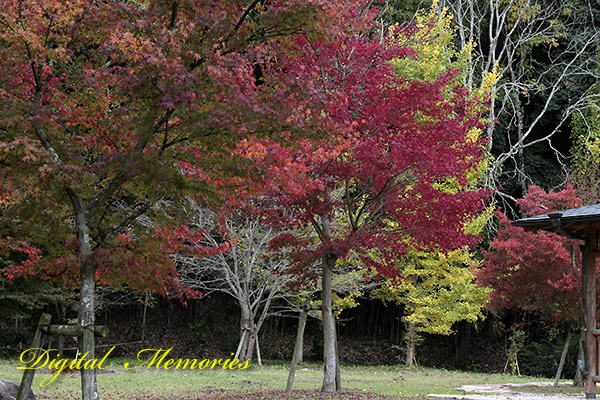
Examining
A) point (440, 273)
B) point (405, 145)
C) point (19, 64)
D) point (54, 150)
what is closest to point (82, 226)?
point (54, 150)

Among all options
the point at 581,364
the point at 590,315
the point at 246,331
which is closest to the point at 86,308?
the point at 590,315

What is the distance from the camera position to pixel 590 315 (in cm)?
861

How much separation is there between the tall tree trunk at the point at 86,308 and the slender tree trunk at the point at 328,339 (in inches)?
157

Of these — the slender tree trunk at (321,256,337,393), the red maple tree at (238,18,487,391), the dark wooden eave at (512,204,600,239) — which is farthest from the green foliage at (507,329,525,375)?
the slender tree trunk at (321,256,337,393)

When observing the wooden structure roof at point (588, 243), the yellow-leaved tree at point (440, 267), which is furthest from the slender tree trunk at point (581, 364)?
the yellow-leaved tree at point (440, 267)

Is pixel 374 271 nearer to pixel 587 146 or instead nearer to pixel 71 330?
pixel 71 330

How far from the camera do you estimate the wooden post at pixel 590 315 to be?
27.4ft

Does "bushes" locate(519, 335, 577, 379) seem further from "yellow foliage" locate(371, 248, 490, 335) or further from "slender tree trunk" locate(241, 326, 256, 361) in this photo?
"slender tree trunk" locate(241, 326, 256, 361)

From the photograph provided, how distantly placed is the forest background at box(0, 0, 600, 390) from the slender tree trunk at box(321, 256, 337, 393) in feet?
1.29

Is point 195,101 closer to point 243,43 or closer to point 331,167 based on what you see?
point 243,43

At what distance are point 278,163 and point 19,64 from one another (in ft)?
9.94

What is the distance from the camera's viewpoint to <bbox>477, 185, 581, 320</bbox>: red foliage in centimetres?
1305

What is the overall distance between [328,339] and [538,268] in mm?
6146

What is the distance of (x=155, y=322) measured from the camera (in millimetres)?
22781
